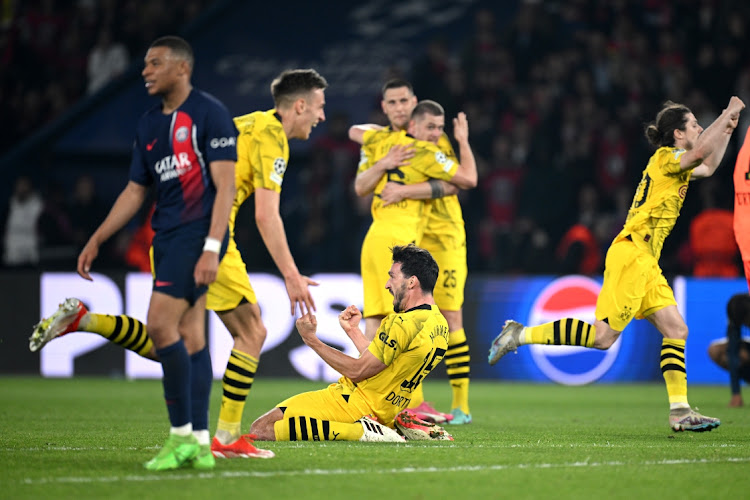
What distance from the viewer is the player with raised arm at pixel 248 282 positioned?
18.7ft

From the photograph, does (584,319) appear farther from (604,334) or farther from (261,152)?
(261,152)

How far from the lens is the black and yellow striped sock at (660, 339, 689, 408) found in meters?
7.46

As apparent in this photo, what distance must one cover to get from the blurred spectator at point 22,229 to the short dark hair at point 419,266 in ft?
32.8

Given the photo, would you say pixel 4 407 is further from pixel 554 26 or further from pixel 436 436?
pixel 554 26

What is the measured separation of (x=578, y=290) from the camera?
13555 millimetres

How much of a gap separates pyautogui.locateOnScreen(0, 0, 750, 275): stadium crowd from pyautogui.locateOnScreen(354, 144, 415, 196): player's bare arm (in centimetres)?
605

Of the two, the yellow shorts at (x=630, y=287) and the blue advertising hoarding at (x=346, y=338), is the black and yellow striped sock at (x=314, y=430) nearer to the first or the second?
the yellow shorts at (x=630, y=287)

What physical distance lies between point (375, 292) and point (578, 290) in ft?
19.2

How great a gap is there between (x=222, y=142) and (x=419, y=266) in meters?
1.84

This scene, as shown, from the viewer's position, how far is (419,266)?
672 centimetres

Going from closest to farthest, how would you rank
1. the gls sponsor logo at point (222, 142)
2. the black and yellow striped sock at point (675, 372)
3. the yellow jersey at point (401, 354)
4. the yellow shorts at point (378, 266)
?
1. the gls sponsor logo at point (222, 142)
2. the yellow jersey at point (401, 354)
3. the black and yellow striped sock at point (675, 372)
4. the yellow shorts at point (378, 266)

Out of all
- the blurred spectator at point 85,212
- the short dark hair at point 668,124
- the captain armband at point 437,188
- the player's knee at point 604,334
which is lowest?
the player's knee at point 604,334

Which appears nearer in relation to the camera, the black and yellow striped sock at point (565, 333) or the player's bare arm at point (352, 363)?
the player's bare arm at point (352, 363)

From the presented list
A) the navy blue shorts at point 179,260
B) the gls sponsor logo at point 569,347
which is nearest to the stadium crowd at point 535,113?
the gls sponsor logo at point 569,347
